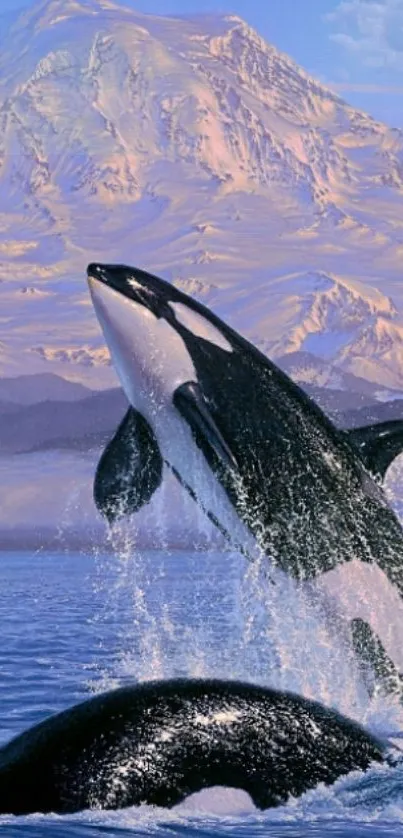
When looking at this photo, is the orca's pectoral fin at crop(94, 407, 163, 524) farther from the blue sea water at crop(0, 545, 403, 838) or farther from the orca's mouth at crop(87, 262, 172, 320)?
the orca's mouth at crop(87, 262, 172, 320)

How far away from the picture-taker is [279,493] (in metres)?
9.84

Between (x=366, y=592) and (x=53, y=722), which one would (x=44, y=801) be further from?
(x=366, y=592)

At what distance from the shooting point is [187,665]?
15.2m

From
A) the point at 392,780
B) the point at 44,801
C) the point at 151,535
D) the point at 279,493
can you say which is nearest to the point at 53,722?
the point at 44,801

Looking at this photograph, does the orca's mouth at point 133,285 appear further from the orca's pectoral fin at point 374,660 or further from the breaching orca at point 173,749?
the breaching orca at point 173,749

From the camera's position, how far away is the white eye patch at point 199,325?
10.2 m

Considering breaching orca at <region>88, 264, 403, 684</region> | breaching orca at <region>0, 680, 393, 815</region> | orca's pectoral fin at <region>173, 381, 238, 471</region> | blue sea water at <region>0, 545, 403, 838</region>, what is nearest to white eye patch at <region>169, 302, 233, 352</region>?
breaching orca at <region>88, 264, 403, 684</region>

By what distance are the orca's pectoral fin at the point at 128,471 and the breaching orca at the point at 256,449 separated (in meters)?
0.13

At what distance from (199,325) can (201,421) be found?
897 mm

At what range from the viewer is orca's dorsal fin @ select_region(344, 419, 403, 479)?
10.4 metres

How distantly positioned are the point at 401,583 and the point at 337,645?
0.73m

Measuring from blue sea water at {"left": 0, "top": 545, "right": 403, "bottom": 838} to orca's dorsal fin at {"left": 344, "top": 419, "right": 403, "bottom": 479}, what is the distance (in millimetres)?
1178

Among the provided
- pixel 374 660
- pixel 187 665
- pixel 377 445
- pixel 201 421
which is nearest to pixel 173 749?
pixel 201 421

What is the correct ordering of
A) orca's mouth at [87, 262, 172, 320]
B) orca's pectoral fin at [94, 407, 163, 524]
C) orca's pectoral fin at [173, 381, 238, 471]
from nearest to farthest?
1. orca's pectoral fin at [173, 381, 238, 471]
2. orca's mouth at [87, 262, 172, 320]
3. orca's pectoral fin at [94, 407, 163, 524]
